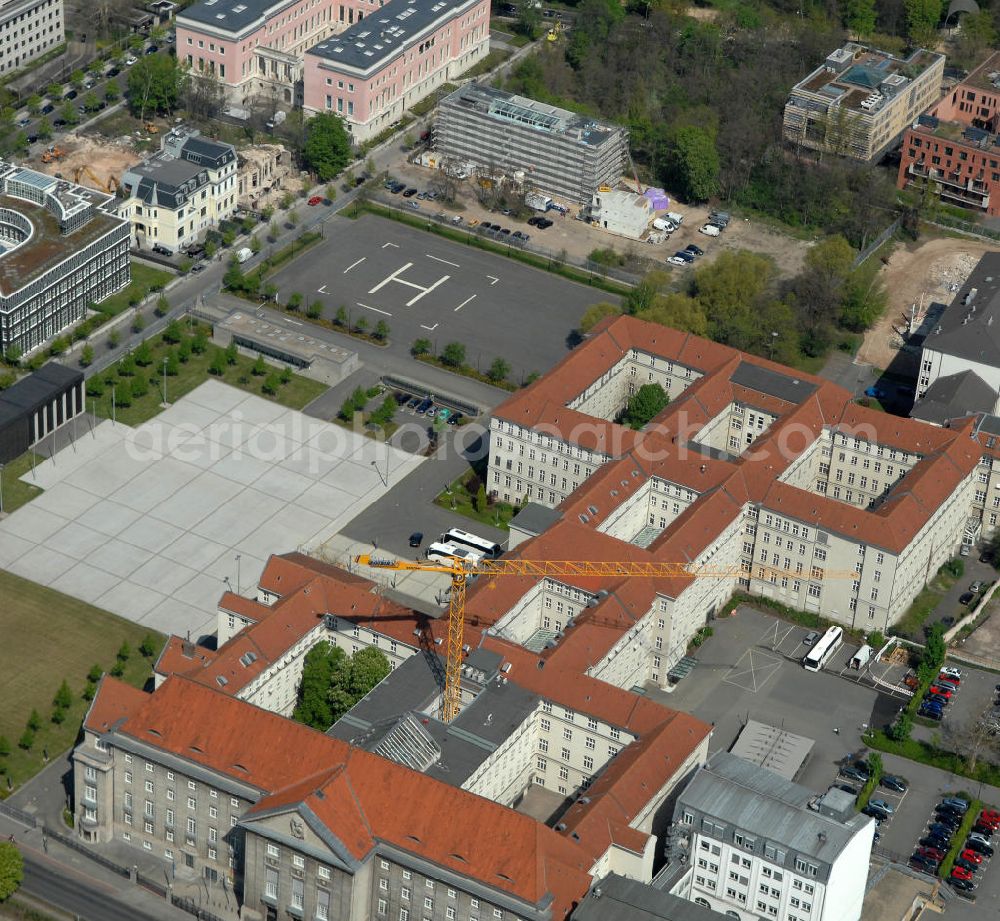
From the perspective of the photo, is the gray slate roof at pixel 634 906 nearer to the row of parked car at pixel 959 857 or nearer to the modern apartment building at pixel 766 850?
Result: the modern apartment building at pixel 766 850

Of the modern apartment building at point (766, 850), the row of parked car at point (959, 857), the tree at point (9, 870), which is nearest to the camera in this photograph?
the modern apartment building at point (766, 850)

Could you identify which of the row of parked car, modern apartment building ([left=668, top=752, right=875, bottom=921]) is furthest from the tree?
the row of parked car

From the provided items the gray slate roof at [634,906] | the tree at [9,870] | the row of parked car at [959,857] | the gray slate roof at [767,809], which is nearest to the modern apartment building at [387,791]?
the gray slate roof at [634,906]

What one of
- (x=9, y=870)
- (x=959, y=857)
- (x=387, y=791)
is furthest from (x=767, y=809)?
(x=9, y=870)

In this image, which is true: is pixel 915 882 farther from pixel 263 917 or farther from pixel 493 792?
pixel 263 917

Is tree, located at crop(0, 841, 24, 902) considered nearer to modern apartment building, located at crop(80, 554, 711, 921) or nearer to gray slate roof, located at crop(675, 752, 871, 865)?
modern apartment building, located at crop(80, 554, 711, 921)

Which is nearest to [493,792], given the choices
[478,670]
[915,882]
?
[478,670]
